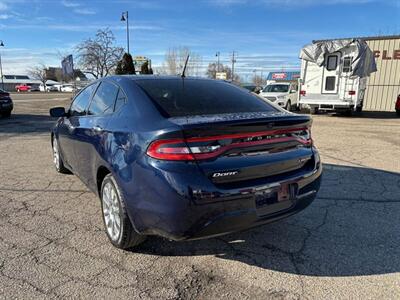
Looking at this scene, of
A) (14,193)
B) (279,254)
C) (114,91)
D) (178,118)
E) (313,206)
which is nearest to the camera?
(178,118)

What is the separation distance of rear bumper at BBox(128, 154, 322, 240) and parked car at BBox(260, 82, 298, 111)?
16.1 metres

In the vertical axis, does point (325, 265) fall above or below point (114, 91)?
below

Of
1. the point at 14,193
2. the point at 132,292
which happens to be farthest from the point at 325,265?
the point at 14,193

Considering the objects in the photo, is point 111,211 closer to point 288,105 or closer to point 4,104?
point 4,104

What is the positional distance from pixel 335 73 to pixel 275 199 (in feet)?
46.2

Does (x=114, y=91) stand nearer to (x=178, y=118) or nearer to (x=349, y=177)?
(x=178, y=118)

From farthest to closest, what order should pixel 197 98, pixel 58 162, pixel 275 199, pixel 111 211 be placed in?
pixel 58 162
pixel 197 98
pixel 111 211
pixel 275 199

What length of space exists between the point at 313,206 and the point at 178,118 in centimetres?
Answer: 238

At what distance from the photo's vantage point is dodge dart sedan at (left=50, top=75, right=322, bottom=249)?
2414mm

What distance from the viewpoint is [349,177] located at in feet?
17.7

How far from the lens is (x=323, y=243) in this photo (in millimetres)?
3219

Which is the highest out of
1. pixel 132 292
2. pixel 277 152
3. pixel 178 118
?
pixel 178 118

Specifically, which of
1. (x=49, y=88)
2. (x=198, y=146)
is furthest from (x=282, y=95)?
(x=49, y=88)

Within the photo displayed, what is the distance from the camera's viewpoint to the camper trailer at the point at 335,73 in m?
14.5
